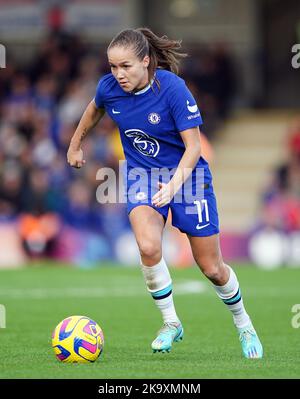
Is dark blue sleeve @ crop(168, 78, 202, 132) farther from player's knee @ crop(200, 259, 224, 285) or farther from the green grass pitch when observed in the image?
the green grass pitch

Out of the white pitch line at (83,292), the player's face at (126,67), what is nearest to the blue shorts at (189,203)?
the player's face at (126,67)

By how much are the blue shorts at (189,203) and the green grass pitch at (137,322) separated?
2.84 ft

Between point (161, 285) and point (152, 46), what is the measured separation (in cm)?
162

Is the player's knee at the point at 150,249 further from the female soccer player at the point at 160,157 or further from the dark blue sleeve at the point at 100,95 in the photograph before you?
the dark blue sleeve at the point at 100,95

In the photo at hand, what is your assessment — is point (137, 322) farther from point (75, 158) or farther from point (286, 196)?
point (286, 196)

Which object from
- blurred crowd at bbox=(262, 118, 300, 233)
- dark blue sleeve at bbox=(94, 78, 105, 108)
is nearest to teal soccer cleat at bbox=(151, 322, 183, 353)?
dark blue sleeve at bbox=(94, 78, 105, 108)

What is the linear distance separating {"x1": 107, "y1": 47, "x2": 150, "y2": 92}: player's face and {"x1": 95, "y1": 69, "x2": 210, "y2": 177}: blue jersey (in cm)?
15

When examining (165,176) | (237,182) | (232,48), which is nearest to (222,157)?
(237,182)

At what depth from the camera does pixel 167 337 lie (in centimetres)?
779

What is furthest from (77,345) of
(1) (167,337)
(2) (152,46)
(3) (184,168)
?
(2) (152,46)

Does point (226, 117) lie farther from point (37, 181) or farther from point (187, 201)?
point (187, 201)

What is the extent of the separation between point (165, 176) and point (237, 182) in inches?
546
